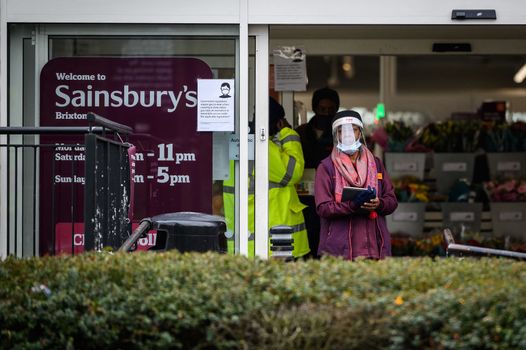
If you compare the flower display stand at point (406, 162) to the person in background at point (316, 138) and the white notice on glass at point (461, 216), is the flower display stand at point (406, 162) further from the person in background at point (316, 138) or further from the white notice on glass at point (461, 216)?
the person in background at point (316, 138)

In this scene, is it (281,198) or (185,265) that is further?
(281,198)

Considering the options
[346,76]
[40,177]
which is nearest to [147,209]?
[40,177]

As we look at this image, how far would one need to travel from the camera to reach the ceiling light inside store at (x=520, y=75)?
40.9ft

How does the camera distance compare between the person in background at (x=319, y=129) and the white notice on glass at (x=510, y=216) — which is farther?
the white notice on glass at (x=510, y=216)

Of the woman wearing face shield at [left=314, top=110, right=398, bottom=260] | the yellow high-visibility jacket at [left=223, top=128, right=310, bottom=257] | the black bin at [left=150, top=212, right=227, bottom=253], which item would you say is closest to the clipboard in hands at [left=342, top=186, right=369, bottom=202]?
the woman wearing face shield at [left=314, top=110, right=398, bottom=260]

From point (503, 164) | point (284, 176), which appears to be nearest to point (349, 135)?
point (284, 176)

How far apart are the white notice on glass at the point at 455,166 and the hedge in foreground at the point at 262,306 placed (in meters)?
7.40

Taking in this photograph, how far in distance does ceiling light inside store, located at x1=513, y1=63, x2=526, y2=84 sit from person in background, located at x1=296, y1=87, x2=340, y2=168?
4.13 meters

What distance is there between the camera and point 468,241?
1102 centimetres

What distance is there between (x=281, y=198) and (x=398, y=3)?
193cm

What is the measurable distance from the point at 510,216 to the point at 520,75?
7.32ft

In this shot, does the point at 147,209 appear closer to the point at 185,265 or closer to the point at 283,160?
the point at 283,160

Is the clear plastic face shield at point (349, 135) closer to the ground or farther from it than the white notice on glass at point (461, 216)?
farther from it

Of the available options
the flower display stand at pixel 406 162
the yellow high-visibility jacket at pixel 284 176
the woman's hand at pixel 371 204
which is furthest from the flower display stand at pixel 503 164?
the woman's hand at pixel 371 204
